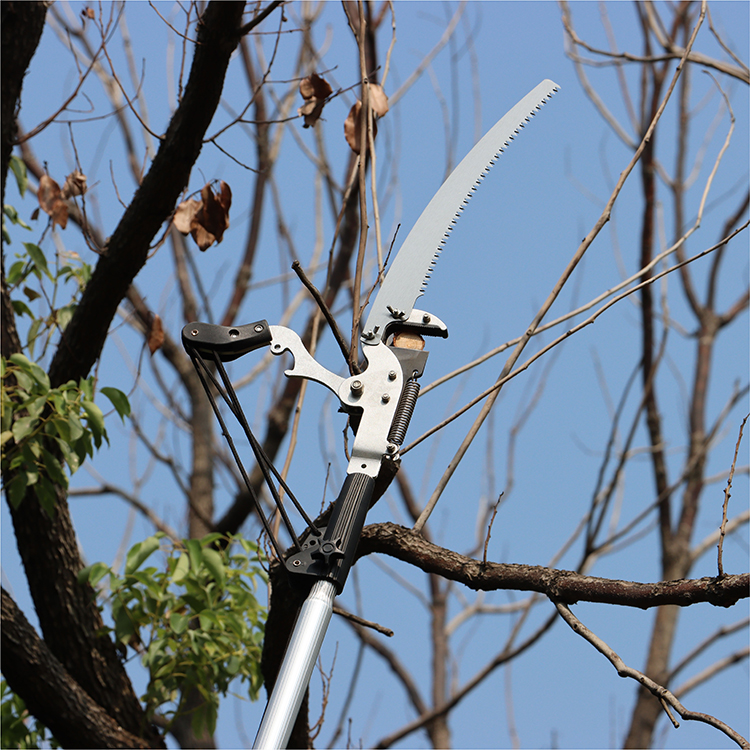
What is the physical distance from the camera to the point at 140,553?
3.02m

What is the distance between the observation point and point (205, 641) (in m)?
3.09

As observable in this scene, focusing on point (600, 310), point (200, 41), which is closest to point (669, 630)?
point (600, 310)

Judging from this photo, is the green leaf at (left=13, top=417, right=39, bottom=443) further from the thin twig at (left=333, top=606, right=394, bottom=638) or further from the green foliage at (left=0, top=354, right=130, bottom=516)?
the thin twig at (left=333, top=606, right=394, bottom=638)

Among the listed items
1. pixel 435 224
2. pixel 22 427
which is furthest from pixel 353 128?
pixel 22 427

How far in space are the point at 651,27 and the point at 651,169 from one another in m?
0.97

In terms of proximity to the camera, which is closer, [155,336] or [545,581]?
[545,581]

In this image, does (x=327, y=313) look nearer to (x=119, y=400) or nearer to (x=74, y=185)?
(x=119, y=400)

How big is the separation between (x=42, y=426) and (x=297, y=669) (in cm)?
169

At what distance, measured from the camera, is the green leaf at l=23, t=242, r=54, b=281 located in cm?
313

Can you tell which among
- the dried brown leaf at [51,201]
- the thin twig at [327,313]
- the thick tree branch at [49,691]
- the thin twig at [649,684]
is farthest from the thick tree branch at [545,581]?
the dried brown leaf at [51,201]

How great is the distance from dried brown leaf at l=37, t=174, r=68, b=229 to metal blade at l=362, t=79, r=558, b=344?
1759mm

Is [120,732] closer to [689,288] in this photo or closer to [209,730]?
[209,730]

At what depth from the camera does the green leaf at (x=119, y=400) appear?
2816 mm

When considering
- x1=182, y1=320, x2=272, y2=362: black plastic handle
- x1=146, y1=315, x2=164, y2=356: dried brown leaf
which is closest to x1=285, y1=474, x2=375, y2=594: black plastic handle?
x1=182, y1=320, x2=272, y2=362: black plastic handle
